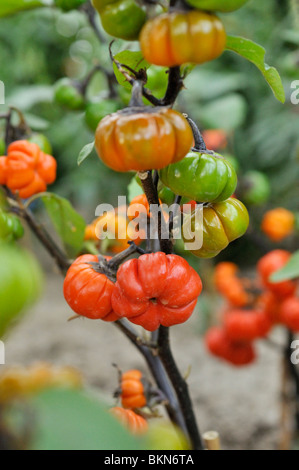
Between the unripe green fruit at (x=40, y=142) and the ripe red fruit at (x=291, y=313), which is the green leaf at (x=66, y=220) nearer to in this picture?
the unripe green fruit at (x=40, y=142)

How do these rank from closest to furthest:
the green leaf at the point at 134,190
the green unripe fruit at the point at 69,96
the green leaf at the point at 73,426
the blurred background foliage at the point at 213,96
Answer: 1. the green leaf at the point at 73,426
2. the green leaf at the point at 134,190
3. the green unripe fruit at the point at 69,96
4. the blurred background foliage at the point at 213,96

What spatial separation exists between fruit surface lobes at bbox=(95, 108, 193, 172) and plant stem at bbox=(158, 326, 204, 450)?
15cm

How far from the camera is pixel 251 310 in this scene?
0.80m

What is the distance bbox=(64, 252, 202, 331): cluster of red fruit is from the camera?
27 cm

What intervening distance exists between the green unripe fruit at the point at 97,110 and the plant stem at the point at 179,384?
265mm

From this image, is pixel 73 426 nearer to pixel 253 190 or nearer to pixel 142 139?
pixel 142 139

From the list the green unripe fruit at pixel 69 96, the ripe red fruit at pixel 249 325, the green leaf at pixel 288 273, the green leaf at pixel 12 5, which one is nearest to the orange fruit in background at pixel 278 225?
the ripe red fruit at pixel 249 325

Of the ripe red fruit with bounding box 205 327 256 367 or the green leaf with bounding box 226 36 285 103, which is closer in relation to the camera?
the green leaf with bounding box 226 36 285 103

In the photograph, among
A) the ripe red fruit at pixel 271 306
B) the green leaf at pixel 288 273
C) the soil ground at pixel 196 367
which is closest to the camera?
the green leaf at pixel 288 273

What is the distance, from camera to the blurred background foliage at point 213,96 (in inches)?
39.4

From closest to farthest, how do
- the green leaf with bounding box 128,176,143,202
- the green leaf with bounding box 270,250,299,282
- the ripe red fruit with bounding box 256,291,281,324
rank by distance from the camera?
the green leaf with bounding box 128,176,143,202 < the green leaf with bounding box 270,250,299,282 < the ripe red fruit with bounding box 256,291,281,324

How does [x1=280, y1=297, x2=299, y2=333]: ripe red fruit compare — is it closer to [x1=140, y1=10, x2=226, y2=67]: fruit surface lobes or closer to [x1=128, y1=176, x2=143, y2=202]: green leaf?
[x1=128, y1=176, x2=143, y2=202]: green leaf

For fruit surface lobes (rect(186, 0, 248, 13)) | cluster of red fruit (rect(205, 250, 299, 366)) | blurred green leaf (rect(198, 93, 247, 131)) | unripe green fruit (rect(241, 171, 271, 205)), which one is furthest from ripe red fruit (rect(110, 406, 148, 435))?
blurred green leaf (rect(198, 93, 247, 131))

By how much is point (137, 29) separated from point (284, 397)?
0.64 metres
